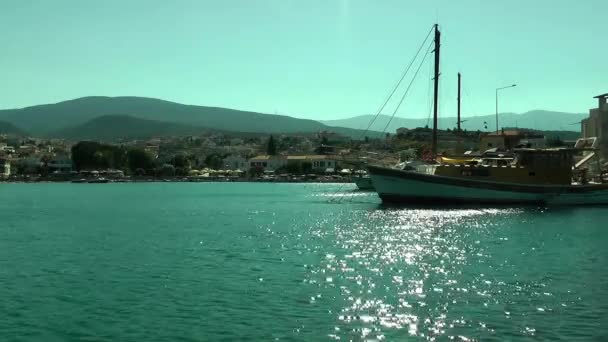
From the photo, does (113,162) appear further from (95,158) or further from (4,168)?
(4,168)

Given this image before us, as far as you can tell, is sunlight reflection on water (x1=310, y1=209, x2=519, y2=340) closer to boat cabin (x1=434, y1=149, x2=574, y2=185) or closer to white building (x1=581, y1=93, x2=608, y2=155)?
boat cabin (x1=434, y1=149, x2=574, y2=185)

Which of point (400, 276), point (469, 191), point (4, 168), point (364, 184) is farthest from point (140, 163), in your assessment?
point (400, 276)

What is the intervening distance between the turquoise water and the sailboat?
14.0m

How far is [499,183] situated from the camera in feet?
179

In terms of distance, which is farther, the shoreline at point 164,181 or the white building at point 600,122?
the shoreline at point 164,181

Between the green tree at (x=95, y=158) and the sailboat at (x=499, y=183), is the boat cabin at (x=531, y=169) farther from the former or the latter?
the green tree at (x=95, y=158)

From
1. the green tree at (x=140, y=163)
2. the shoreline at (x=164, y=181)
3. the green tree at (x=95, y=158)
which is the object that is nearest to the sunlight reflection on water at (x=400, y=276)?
the shoreline at (x=164, y=181)

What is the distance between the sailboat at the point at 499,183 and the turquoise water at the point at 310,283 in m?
14.0

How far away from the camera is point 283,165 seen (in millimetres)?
196875

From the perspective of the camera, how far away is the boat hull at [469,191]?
54.1 m

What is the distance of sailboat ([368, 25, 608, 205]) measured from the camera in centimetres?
5422

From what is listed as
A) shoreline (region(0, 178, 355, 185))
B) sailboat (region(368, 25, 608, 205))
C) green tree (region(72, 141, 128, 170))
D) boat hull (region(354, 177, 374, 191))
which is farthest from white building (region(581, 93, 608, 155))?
green tree (region(72, 141, 128, 170))

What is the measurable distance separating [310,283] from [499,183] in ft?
120

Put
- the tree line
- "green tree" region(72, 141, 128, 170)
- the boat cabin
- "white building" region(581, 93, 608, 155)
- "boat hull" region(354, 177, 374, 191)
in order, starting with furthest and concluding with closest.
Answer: the tree line → "green tree" region(72, 141, 128, 170) → "boat hull" region(354, 177, 374, 191) → "white building" region(581, 93, 608, 155) → the boat cabin
